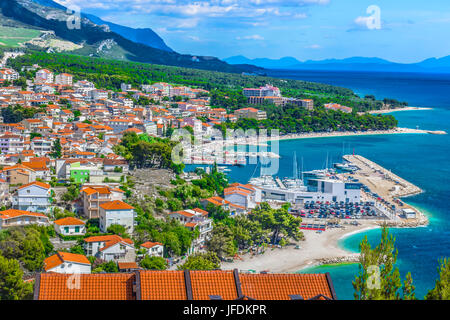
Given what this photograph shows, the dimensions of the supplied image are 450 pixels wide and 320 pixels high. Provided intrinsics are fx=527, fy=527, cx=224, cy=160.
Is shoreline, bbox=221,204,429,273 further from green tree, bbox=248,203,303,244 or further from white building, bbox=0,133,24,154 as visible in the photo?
white building, bbox=0,133,24,154

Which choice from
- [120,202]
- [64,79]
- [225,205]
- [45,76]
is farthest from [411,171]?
[45,76]

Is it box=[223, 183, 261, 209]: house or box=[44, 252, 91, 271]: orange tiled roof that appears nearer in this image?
box=[44, 252, 91, 271]: orange tiled roof

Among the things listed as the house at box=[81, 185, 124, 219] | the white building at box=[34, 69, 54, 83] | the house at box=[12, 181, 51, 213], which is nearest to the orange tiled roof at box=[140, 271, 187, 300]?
the house at box=[81, 185, 124, 219]

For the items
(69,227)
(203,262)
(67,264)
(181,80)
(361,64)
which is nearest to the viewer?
(67,264)

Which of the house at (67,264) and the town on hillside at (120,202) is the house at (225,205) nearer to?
the town on hillside at (120,202)

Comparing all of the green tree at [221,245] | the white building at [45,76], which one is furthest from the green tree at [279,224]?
the white building at [45,76]

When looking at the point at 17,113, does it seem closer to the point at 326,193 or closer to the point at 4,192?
the point at 4,192

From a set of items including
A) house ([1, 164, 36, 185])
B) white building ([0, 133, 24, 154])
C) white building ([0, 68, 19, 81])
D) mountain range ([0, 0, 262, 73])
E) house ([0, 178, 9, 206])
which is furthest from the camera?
mountain range ([0, 0, 262, 73])
